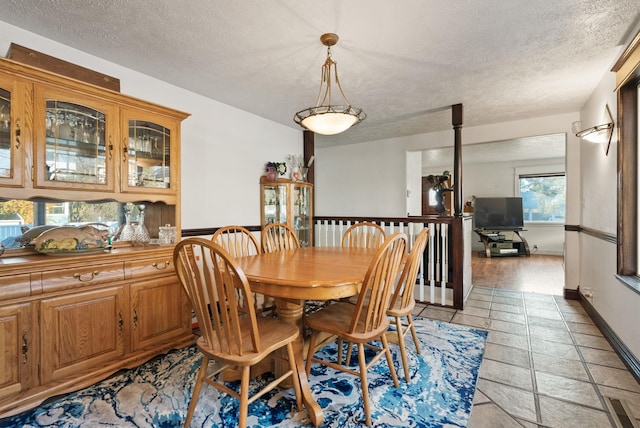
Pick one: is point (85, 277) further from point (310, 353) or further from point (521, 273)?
point (521, 273)

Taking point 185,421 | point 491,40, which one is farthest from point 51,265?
point 491,40

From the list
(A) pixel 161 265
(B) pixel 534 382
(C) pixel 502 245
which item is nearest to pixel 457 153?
(B) pixel 534 382

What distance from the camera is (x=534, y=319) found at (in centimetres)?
301

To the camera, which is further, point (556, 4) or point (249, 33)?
point (249, 33)

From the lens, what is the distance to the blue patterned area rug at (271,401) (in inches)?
60.7

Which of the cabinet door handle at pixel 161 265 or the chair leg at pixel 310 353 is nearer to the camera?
the chair leg at pixel 310 353

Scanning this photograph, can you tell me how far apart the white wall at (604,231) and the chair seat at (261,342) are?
230 cm

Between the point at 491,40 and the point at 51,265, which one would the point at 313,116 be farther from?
the point at 51,265

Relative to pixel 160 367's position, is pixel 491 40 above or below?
above

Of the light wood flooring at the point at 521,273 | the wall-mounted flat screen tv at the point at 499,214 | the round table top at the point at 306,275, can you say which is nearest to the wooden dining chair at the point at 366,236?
the round table top at the point at 306,275

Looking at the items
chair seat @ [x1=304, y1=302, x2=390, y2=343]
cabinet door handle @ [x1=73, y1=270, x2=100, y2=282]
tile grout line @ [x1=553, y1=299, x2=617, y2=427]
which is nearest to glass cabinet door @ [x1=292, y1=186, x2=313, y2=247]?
chair seat @ [x1=304, y1=302, x2=390, y2=343]

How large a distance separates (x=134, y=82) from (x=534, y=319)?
4445mm

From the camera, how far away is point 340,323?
1734mm

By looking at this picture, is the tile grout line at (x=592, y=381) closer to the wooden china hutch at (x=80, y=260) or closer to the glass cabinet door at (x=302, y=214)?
the wooden china hutch at (x=80, y=260)
